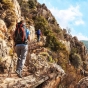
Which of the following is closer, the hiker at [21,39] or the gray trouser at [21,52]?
the hiker at [21,39]

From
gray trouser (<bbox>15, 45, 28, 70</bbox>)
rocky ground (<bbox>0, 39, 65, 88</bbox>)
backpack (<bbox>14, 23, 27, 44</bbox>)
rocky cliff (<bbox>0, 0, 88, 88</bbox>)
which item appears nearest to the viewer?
rocky ground (<bbox>0, 39, 65, 88</bbox>)

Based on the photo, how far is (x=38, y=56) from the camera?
1312 centimetres

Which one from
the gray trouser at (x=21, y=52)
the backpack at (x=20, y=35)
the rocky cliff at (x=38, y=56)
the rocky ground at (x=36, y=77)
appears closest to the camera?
the rocky ground at (x=36, y=77)

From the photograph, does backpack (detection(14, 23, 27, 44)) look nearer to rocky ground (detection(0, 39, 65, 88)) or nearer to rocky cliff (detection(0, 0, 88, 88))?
rocky cliff (detection(0, 0, 88, 88))

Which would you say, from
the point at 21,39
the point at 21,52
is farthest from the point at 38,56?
the point at 21,39

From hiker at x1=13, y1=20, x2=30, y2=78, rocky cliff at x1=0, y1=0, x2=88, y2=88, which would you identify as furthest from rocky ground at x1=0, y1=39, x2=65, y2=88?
hiker at x1=13, y1=20, x2=30, y2=78

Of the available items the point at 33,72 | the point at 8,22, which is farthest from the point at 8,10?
the point at 33,72

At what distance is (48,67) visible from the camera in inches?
418

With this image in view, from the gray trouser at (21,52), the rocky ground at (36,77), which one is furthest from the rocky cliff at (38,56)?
the gray trouser at (21,52)

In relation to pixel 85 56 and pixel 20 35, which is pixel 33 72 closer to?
pixel 20 35

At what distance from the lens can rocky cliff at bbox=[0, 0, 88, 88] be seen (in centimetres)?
987

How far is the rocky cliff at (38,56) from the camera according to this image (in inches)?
389

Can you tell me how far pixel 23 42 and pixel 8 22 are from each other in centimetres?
1560

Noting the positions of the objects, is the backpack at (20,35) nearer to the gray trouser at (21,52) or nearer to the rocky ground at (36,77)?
the gray trouser at (21,52)
